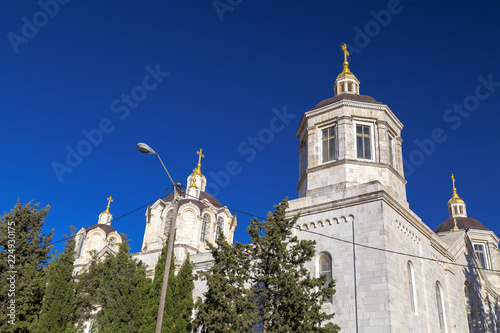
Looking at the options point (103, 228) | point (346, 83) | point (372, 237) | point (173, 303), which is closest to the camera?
point (372, 237)

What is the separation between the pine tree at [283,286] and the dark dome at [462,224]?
25686mm

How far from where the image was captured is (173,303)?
1667 cm

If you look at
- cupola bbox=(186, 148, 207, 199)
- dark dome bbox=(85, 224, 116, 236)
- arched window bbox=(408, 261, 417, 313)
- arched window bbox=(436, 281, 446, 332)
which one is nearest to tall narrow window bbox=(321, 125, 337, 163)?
arched window bbox=(408, 261, 417, 313)

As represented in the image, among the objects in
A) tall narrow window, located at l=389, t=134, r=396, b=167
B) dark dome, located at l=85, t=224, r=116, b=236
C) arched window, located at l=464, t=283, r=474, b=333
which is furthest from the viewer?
dark dome, located at l=85, t=224, r=116, b=236

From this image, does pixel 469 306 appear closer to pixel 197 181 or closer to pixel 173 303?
Result: pixel 173 303

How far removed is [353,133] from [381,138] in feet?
3.97

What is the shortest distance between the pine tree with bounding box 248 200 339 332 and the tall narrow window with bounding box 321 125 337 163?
467cm

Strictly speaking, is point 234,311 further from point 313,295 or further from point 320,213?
point 320,213

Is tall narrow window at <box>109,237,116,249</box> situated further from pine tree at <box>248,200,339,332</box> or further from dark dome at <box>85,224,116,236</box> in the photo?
pine tree at <box>248,200,339,332</box>

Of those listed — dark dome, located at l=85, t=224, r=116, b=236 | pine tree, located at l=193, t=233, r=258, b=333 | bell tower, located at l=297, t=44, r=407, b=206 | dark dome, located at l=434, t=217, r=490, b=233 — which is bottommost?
pine tree, located at l=193, t=233, r=258, b=333

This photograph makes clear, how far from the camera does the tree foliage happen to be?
1345 cm

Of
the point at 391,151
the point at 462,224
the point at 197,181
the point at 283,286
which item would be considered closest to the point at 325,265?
the point at 283,286

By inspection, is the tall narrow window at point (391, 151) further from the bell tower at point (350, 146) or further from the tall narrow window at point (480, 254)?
the tall narrow window at point (480, 254)

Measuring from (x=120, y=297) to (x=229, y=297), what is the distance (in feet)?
20.7
